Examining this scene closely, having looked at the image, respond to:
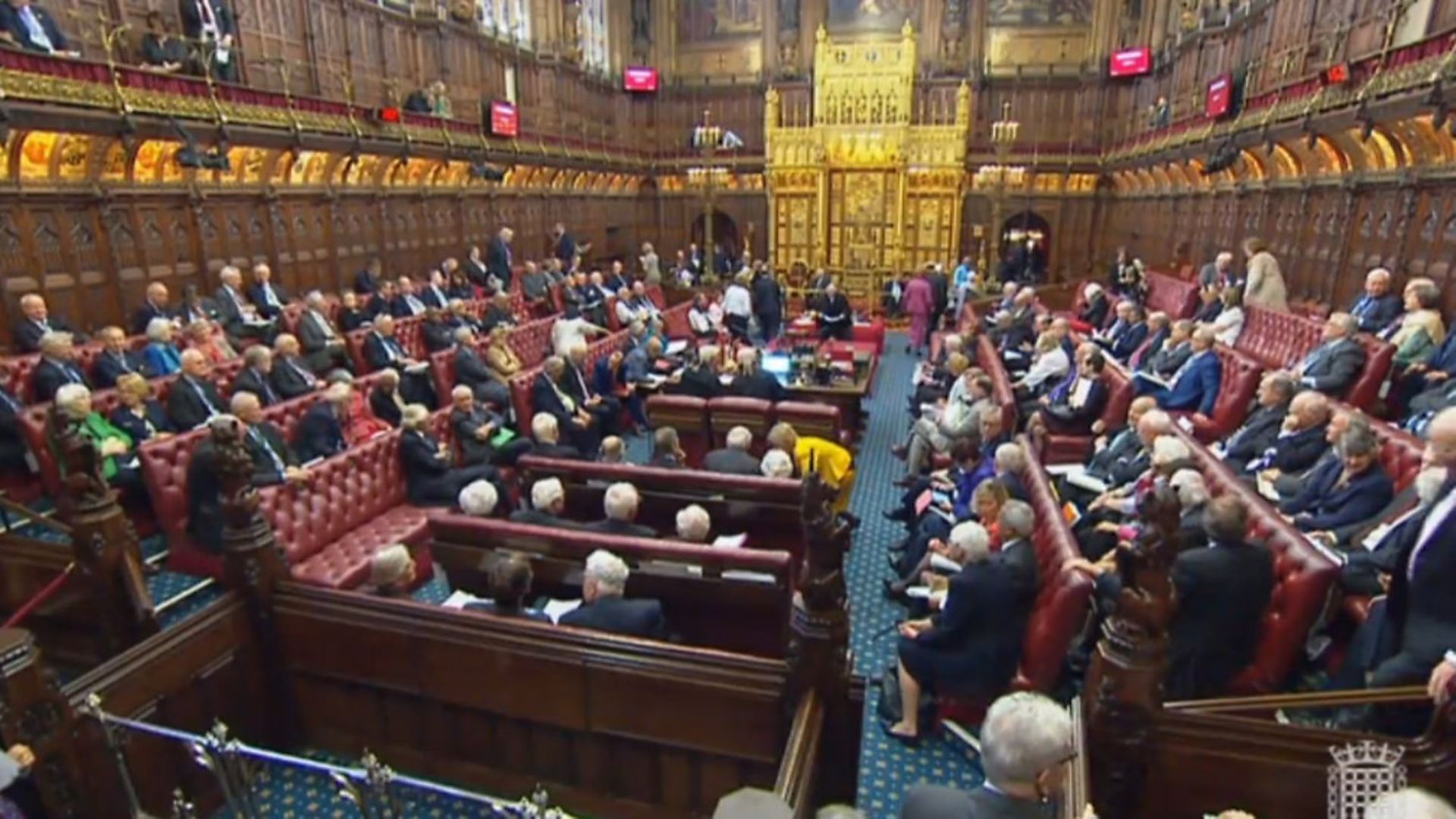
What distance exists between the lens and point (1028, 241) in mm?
18547

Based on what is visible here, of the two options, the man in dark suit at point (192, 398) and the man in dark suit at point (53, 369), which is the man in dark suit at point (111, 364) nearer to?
the man in dark suit at point (53, 369)

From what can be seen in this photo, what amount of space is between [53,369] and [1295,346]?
11.1 meters

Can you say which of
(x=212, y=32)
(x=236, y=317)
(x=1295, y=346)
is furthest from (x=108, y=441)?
(x=1295, y=346)

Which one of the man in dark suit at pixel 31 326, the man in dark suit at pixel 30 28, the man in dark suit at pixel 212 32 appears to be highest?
the man in dark suit at pixel 212 32

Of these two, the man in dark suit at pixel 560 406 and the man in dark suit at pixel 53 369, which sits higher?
the man in dark suit at pixel 53 369

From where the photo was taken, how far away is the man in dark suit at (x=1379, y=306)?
273 inches

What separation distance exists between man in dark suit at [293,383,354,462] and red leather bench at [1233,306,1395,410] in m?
7.90

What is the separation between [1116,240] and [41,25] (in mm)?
19434

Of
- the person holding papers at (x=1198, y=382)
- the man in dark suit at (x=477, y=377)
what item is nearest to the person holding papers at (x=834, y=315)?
the person holding papers at (x=1198, y=382)

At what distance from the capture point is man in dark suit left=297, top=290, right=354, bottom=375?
8109 millimetres

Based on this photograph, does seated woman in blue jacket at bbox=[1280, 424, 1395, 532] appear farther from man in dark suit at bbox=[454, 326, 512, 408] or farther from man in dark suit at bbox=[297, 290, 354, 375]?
man in dark suit at bbox=[297, 290, 354, 375]

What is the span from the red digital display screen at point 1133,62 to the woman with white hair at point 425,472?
695 inches

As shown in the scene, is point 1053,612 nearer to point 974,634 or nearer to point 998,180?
point 974,634

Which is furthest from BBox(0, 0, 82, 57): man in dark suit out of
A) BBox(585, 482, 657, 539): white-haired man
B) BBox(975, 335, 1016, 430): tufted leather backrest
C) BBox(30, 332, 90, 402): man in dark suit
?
BBox(975, 335, 1016, 430): tufted leather backrest
